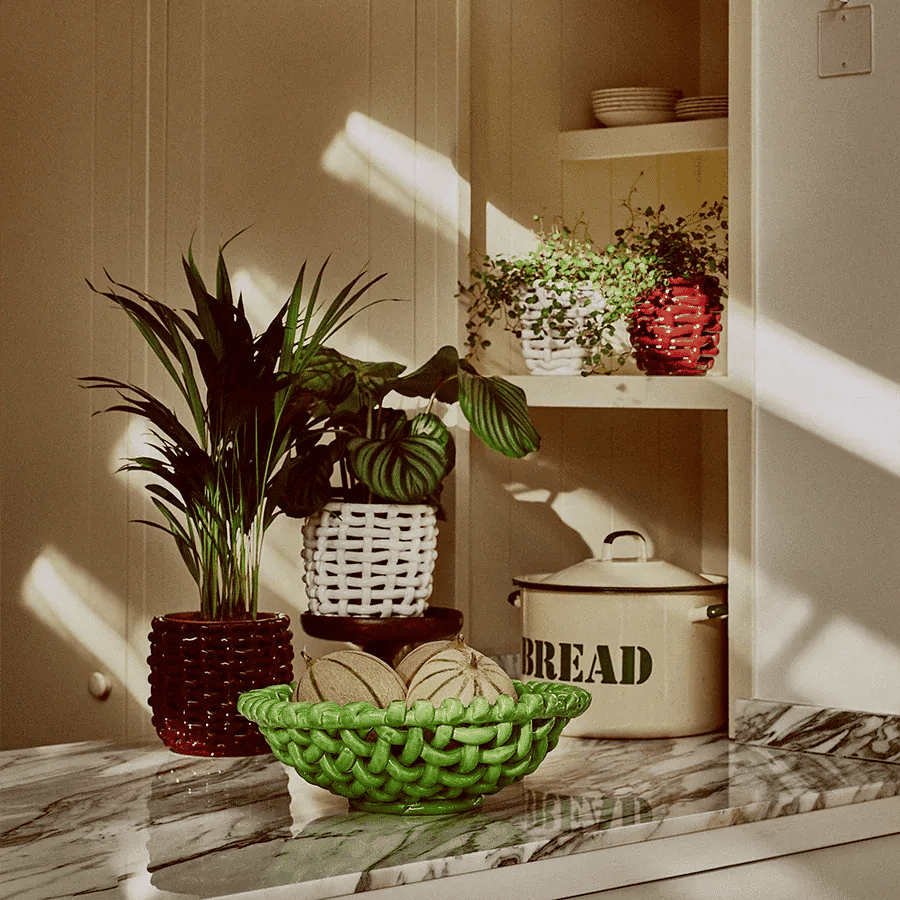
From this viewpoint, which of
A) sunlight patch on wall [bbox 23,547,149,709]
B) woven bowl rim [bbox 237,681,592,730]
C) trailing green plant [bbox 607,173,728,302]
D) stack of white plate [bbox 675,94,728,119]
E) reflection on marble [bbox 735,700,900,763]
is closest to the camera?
woven bowl rim [bbox 237,681,592,730]

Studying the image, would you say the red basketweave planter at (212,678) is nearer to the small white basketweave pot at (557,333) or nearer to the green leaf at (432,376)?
the green leaf at (432,376)

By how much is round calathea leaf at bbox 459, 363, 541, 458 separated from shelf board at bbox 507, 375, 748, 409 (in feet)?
0.47

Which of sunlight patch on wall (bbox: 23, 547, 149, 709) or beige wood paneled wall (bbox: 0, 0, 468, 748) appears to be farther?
sunlight patch on wall (bbox: 23, 547, 149, 709)

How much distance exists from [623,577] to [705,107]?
28.7 inches

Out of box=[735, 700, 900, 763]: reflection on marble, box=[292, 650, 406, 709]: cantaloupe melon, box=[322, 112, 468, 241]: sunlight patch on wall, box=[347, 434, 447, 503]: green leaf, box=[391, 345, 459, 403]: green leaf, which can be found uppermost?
box=[322, 112, 468, 241]: sunlight patch on wall

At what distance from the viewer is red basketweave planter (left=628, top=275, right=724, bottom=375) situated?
2199 millimetres

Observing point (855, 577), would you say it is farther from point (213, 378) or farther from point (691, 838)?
point (213, 378)

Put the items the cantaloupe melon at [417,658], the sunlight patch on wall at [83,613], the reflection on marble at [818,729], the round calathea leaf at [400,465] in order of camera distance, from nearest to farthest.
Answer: the cantaloupe melon at [417,658] < the reflection on marble at [818,729] < the round calathea leaf at [400,465] < the sunlight patch on wall at [83,613]

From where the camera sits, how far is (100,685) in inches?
112

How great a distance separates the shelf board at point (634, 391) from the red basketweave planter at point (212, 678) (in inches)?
21.2

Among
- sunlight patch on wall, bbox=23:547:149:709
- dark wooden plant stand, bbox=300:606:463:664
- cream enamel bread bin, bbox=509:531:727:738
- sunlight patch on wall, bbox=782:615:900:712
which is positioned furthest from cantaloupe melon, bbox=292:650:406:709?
sunlight patch on wall, bbox=23:547:149:709

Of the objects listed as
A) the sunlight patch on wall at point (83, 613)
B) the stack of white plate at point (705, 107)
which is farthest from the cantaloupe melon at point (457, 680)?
the sunlight patch on wall at point (83, 613)

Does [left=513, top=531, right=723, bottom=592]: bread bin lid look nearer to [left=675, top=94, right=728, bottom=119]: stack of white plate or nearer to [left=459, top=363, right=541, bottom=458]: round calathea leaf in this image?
[left=459, top=363, right=541, bottom=458]: round calathea leaf

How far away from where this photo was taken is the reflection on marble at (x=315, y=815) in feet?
4.92
